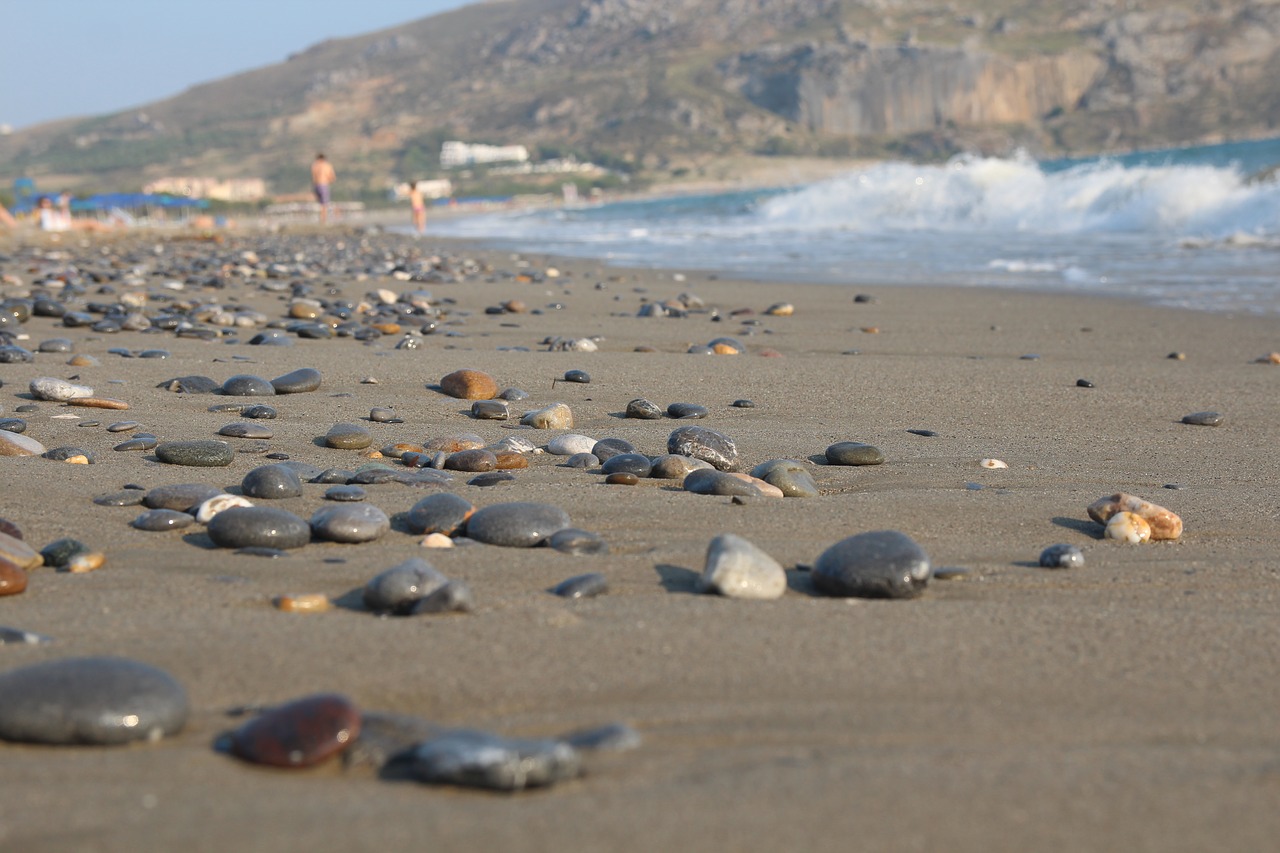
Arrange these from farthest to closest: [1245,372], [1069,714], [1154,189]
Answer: [1154,189], [1245,372], [1069,714]

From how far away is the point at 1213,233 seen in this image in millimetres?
15500

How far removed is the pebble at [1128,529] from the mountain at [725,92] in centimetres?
9180

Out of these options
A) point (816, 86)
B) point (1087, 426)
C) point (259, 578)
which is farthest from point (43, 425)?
point (816, 86)

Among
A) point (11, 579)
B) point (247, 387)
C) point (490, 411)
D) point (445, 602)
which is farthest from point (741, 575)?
point (247, 387)

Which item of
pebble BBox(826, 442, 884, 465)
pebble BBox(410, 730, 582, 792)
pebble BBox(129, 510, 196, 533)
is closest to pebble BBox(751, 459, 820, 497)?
pebble BBox(826, 442, 884, 465)

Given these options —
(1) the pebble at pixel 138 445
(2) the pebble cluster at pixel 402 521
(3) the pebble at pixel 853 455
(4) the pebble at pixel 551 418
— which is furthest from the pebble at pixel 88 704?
(4) the pebble at pixel 551 418

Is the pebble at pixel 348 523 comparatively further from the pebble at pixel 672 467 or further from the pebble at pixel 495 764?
the pebble at pixel 495 764

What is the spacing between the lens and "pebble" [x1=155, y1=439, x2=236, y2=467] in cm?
314

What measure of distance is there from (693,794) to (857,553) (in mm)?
931

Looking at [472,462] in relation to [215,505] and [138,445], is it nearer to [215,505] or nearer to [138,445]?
[215,505]

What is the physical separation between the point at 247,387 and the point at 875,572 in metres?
2.85

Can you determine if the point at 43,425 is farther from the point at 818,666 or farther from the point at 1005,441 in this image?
the point at 1005,441

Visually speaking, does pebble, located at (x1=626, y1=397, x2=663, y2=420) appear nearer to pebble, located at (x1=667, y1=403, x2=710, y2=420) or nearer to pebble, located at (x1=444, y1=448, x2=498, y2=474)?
pebble, located at (x1=667, y1=403, x2=710, y2=420)

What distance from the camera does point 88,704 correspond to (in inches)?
57.9
